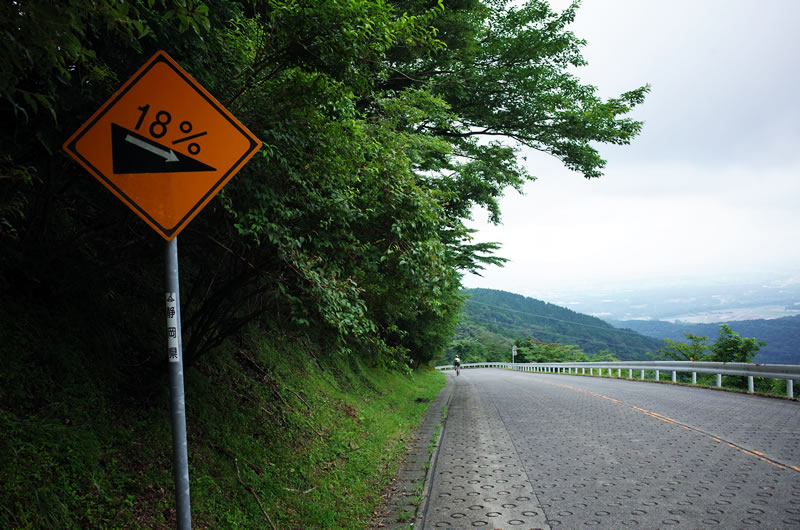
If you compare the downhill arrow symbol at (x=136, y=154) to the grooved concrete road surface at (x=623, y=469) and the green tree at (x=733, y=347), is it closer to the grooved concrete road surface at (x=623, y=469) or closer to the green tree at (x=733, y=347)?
the grooved concrete road surface at (x=623, y=469)

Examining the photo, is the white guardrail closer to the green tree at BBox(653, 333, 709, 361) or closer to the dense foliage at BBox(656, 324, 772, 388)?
the dense foliage at BBox(656, 324, 772, 388)

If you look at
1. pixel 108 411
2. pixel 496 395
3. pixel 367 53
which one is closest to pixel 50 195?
pixel 108 411

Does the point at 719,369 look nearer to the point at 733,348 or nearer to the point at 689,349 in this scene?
the point at 733,348

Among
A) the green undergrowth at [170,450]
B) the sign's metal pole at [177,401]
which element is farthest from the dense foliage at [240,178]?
the sign's metal pole at [177,401]

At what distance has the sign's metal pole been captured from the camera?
88.1 inches

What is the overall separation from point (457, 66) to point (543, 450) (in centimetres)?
903

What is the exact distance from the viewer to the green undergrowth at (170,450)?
326 centimetres

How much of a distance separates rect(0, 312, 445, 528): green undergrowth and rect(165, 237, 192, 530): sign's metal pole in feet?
4.60

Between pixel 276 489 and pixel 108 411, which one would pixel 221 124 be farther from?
pixel 276 489

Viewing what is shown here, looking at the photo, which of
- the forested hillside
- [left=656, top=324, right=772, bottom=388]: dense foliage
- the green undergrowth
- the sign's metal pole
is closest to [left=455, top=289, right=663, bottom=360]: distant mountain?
[left=656, top=324, right=772, bottom=388]: dense foliage

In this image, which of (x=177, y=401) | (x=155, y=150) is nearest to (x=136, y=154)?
(x=155, y=150)

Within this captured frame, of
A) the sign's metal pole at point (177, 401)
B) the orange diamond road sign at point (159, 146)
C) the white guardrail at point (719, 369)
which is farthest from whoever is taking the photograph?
the white guardrail at point (719, 369)

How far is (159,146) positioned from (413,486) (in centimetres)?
532

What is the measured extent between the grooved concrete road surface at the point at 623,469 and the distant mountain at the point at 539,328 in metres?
92.3
